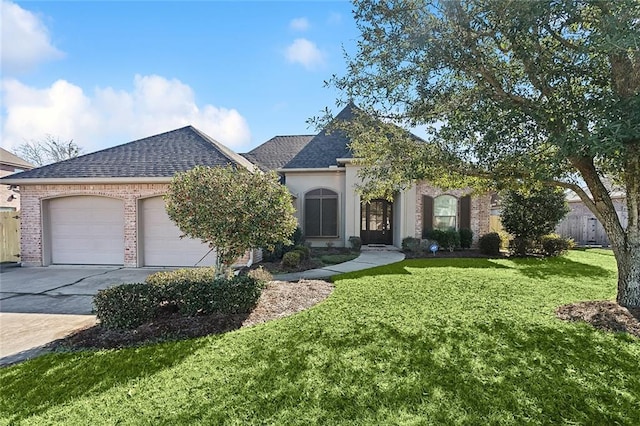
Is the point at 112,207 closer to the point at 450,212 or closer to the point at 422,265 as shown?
the point at 422,265

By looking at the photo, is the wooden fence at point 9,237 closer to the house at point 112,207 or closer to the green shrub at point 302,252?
the house at point 112,207

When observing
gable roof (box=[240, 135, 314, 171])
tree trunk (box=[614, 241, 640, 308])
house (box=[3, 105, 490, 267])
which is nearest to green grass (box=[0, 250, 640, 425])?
tree trunk (box=[614, 241, 640, 308])

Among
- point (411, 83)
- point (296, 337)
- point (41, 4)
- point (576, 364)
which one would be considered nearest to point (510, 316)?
point (576, 364)

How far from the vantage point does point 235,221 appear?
658cm

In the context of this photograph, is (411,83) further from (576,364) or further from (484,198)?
(484,198)

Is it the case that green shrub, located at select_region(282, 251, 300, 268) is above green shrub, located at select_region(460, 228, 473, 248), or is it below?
below

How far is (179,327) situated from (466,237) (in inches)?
540

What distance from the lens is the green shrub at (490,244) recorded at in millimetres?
14102

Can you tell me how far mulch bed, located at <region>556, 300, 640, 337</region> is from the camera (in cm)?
537

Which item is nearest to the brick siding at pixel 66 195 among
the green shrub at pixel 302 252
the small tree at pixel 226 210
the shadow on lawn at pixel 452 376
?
the green shrub at pixel 302 252

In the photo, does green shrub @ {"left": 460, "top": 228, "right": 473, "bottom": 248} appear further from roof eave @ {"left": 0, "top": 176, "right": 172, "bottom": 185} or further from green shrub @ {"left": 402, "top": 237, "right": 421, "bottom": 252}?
roof eave @ {"left": 0, "top": 176, "right": 172, "bottom": 185}

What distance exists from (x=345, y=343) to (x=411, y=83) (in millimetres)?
5355

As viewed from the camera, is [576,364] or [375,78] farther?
[375,78]

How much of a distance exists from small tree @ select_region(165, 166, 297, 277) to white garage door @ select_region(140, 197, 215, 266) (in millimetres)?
5265
